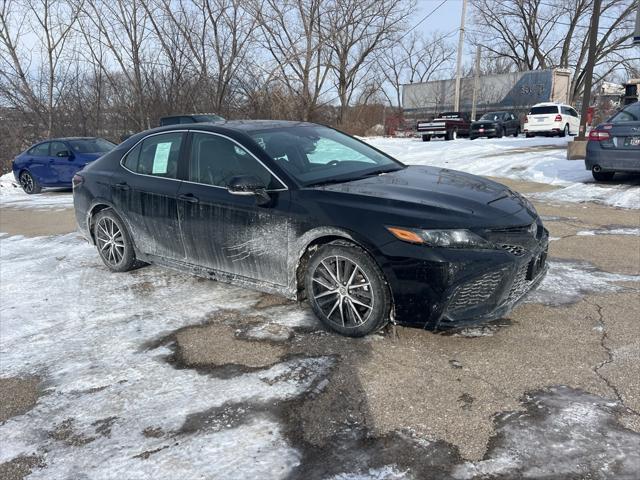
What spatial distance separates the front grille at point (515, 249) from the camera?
333cm

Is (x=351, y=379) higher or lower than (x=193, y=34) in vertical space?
lower

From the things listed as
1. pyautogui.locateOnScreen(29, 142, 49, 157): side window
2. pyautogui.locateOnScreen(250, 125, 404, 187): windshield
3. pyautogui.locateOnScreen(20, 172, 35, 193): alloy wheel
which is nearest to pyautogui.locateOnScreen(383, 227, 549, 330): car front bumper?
pyautogui.locateOnScreen(250, 125, 404, 187): windshield

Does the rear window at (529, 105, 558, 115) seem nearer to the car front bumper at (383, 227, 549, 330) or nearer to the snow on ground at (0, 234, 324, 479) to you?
the snow on ground at (0, 234, 324, 479)

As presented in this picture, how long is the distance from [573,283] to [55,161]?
39.4ft

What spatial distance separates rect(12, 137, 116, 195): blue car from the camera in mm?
12406

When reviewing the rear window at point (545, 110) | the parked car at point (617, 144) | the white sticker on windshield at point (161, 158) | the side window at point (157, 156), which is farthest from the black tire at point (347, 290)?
the rear window at point (545, 110)

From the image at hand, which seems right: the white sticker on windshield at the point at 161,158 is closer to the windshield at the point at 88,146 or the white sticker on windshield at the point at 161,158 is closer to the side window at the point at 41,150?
the windshield at the point at 88,146

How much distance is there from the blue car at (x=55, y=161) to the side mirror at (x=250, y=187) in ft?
32.3

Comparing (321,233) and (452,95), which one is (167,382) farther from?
(452,95)

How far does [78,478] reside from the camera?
2.33 m

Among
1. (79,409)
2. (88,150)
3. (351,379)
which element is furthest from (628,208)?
(88,150)

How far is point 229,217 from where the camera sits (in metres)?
4.09

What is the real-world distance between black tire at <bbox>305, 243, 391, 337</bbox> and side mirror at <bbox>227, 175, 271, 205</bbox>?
599 mm

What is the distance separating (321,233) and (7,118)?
63.9 feet
